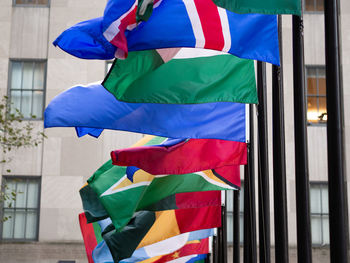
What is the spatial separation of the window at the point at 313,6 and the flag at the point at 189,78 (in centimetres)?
1810

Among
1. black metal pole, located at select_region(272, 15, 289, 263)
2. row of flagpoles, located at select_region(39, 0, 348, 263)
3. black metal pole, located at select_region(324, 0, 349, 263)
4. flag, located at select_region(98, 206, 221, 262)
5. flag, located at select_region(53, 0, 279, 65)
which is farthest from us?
flag, located at select_region(98, 206, 221, 262)

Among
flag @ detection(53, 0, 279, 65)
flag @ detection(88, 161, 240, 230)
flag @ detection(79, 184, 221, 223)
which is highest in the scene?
flag @ detection(53, 0, 279, 65)

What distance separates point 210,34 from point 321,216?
1799 centimetres

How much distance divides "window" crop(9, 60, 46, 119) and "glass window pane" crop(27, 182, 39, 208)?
2626 mm

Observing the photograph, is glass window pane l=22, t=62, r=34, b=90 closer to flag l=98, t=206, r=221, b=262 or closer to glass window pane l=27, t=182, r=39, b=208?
glass window pane l=27, t=182, r=39, b=208

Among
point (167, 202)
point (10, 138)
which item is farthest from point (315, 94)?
point (167, 202)

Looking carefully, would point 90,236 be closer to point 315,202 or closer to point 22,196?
point 22,196

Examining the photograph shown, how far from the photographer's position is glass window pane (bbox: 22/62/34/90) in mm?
26125

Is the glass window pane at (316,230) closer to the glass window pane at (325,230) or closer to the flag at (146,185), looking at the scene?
the glass window pane at (325,230)

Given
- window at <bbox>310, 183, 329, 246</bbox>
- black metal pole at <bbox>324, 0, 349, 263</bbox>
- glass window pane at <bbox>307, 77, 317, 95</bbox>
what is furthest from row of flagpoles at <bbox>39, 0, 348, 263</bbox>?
glass window pane at <bbox>307, 77, 317, 95</bbox>

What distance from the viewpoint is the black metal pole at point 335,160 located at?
251 inches

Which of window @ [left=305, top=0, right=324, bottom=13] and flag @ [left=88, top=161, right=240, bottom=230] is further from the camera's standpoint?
window @ [left=305, top=0, right=324, bottom=13]

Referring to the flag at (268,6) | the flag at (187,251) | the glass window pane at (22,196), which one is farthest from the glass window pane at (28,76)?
the flag at (268,6)

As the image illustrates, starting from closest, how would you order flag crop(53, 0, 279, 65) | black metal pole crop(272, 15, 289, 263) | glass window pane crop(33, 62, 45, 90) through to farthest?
flag crop(53, 0, 279, 65), black metal pole crop(272, 15, 289, 263), glass window pane crop(33, 62, 45, 90)
